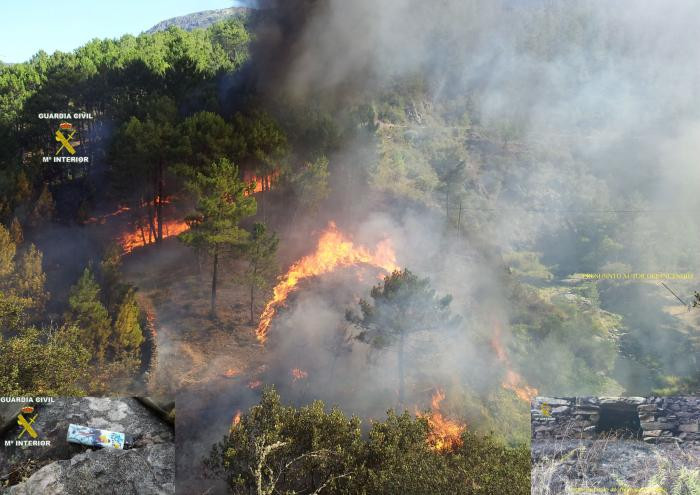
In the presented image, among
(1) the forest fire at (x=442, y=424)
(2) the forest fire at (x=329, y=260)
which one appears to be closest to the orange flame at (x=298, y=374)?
(2) the forest fire at (x=329, y=260)

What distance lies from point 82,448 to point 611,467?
18.4 metres

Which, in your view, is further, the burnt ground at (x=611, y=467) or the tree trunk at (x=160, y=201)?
the tree trunk at (x=160, y=201)

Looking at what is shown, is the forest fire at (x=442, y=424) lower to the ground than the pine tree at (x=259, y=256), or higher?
lower

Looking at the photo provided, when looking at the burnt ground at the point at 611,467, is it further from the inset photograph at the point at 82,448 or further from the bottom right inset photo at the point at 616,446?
the inset photograph at the point at 82,448

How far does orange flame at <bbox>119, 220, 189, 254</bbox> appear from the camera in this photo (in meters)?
41.9

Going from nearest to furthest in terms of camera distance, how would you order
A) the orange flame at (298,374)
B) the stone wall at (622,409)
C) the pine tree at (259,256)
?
the stone wall at (622,409) < the pine tree at (259,256) < the orange flame at (298,374)

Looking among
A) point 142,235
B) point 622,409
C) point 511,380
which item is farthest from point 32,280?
point 622,409

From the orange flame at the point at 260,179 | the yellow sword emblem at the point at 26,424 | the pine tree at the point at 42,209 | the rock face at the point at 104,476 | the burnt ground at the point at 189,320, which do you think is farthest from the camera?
the orange flame at the point at 260,179

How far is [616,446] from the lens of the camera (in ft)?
67.4

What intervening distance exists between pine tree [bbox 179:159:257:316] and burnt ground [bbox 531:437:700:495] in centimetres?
1988

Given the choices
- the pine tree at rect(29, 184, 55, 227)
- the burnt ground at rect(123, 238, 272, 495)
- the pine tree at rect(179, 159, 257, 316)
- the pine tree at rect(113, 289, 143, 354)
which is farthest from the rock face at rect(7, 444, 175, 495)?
the pine tree at rect(29, 184, 55, 227)

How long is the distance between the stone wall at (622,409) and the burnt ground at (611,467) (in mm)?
400

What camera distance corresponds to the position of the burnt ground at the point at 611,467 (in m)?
19.6

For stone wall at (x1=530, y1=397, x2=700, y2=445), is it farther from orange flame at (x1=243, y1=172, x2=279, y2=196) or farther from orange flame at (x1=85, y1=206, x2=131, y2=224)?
orange flame at (x1=85, y1=206, x2=131, y2=224)
